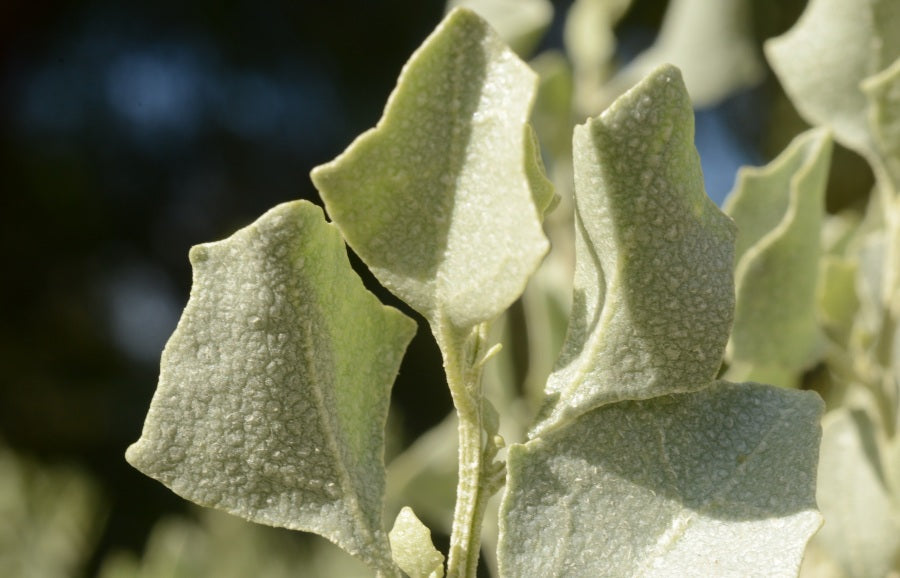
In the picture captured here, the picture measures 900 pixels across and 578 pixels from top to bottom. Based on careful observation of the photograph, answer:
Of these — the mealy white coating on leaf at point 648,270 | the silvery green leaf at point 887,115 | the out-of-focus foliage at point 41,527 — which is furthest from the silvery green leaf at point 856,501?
the out-of-focus foliage at point 41,527

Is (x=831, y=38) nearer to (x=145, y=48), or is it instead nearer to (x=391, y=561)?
(x=391, y=561)

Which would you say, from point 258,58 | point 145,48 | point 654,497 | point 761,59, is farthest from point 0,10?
point 654,497

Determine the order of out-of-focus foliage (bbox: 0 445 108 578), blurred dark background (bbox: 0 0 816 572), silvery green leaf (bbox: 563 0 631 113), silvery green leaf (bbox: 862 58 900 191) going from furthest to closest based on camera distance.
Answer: blurred dark background (bbox: 0 0 816 572) < out-of-focus foliage (bbox: 0 445 108 578) < silvery green leaf (bbox: 563 0 631 113) < silvery green leaf (bbox: 862 58 900 191)

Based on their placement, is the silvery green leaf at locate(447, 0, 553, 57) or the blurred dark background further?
the blurred dark background

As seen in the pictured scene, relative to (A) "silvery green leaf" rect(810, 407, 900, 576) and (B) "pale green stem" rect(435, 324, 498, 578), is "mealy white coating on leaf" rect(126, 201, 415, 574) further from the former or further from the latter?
(A) "silvery green leaf" rect(810, 407, 900, 576)

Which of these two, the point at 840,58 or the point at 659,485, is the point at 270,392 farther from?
the point at 840,58

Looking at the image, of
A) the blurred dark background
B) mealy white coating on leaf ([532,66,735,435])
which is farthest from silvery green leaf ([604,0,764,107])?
the blurred dark background
